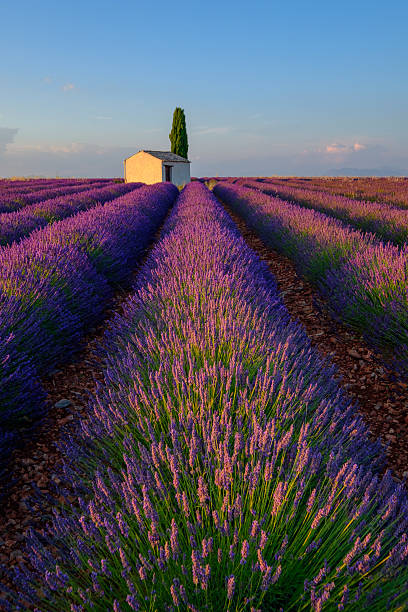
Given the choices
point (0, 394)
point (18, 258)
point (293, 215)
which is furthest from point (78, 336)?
point (293, 215)

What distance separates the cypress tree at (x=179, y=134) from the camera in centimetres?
4178

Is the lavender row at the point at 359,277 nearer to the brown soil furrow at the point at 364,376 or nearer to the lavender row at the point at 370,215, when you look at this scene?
the brown soil furrow at the point at 364,376

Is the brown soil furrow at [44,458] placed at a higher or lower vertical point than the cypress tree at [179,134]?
lower

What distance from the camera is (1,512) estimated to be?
2.02 metres

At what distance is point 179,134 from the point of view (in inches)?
1645

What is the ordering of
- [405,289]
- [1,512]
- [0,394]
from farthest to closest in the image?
[405,289] < [0,394] < [1,512]

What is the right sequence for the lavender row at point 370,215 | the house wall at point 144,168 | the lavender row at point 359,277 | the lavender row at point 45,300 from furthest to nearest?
the house wall at point 144,168 < the lavender row at point 370,215 < the lavender row at point 359,277 < the lavender row at point 45,300

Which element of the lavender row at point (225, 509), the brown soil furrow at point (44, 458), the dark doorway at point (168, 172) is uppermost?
the dark doorway at point (168, 172)

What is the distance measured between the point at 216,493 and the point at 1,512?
1314 mm

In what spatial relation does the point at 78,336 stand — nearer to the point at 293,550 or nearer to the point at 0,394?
the point at 0,394

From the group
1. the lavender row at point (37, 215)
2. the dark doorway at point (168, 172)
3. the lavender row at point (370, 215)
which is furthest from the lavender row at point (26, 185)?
the lavender row at point (370, 215)

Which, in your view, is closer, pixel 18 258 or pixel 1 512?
pixel 1 512

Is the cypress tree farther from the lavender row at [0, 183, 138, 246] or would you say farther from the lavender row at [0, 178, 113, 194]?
the lavender row at [0, 183, 138, 246]

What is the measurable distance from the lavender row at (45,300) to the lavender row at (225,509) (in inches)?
24.5
